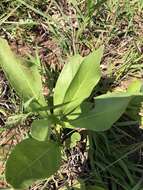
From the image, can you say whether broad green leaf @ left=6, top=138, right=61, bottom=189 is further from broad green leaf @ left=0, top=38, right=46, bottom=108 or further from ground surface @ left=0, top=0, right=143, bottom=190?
ground surface @ left=0, top=0, right=143, bottom=190

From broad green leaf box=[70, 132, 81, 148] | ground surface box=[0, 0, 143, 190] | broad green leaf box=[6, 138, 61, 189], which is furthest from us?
ground surface box=[0, 0, 143, 190]

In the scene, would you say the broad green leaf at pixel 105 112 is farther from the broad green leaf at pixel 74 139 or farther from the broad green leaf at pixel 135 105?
the broad green leaf at pixel 135 105

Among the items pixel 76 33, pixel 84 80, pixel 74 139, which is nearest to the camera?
pixel 84 80

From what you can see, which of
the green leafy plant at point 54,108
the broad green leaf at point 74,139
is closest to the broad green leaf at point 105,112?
the green leafy plant at point 54,108

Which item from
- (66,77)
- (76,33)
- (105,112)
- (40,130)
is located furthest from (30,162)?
(76,33)

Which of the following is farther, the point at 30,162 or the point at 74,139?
the point at 74,139

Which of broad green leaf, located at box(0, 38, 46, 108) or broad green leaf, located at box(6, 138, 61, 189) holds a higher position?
broad green leaf, located at box(0, 38, 46, 108)

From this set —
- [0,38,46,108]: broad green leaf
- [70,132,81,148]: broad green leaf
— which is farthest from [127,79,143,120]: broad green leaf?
[0,38,46,108]: broad green leaf

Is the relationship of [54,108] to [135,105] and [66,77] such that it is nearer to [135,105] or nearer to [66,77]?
Result: [66,77]
